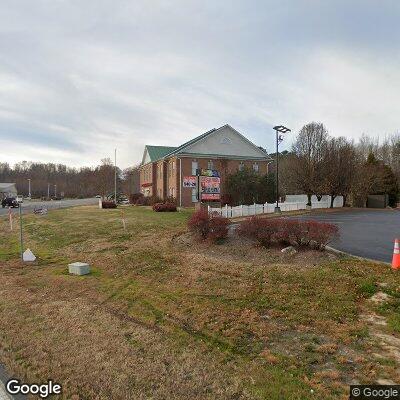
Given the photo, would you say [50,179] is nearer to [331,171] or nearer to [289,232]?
[331,171]

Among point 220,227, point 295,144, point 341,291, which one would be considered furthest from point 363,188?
point 341,291

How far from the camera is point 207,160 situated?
3856 cm

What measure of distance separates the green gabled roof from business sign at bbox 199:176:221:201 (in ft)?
81.5

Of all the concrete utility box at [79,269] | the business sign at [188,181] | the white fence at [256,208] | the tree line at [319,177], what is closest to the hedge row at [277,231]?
the concrete utility box at [79,269]

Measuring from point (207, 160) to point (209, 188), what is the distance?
52.0ft

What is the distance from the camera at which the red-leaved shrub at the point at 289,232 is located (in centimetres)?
1002

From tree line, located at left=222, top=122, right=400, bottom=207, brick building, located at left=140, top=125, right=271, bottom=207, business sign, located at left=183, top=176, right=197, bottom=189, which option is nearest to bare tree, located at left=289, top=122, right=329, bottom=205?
tree line, located at left=222, top=122, right=400, bottom=207

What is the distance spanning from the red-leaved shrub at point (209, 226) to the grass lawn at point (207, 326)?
5.55ft

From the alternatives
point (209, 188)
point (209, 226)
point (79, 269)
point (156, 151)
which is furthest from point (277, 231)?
point (156, 151)

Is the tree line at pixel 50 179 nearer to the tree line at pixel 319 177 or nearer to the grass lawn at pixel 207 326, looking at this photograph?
the tree line at pixel 319 177

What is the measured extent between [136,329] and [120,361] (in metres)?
1.06

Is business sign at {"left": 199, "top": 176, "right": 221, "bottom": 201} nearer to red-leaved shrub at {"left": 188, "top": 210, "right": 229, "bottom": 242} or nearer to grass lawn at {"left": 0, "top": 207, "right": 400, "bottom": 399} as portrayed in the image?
red-leaved shrub at {"left": 188, "top": 210, "right": 229, "bottom": 242}

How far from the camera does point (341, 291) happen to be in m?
7.02

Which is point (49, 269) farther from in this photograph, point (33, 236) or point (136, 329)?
point (33, 236)
